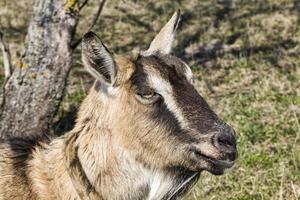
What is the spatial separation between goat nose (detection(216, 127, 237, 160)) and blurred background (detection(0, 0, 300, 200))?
88.9 inches

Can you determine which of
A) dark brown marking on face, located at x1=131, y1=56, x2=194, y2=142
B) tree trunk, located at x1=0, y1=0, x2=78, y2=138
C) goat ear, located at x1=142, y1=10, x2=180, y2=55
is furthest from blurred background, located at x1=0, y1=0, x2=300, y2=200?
dark brown marking on face, located at x1=131, y1=56, x2=194, y2=142

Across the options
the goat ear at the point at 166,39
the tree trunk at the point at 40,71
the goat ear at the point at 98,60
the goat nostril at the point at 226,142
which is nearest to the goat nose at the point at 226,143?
the goat nostril at the point at 226,142

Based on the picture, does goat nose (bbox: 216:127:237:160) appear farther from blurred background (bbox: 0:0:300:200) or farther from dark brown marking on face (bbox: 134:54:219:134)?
blurred background (bbox: 0:0:300:200)

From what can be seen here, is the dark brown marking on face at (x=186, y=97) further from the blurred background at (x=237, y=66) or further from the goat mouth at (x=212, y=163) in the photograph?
the blurred background at (x=237, y=66)

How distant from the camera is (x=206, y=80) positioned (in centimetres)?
1040

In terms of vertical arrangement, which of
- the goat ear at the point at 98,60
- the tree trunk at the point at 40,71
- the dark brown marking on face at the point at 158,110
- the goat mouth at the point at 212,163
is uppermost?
the goat ear at the point at 98,60

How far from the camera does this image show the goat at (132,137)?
500 centimetres

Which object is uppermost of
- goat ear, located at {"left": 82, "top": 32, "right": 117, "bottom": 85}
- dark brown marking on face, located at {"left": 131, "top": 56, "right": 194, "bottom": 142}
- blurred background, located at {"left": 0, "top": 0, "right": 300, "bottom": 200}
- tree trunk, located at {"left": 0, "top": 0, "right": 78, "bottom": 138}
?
goat ear, located at {"left": 82, "top": 32, "right": 117, "bottom": 85}

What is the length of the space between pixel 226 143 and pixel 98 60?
1.10 m

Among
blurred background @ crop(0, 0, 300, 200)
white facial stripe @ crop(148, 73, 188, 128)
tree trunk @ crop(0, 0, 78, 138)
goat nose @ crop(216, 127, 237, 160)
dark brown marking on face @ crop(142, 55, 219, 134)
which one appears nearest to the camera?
goat nose @ crop(216, 127, 237, 160)

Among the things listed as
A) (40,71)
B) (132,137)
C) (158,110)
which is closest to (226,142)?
(158,110)

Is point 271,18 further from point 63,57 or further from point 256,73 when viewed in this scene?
→ point 63,57

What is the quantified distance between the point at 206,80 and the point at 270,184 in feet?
10.5

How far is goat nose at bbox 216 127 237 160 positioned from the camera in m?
4.81
